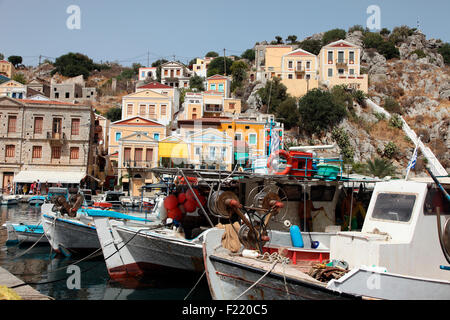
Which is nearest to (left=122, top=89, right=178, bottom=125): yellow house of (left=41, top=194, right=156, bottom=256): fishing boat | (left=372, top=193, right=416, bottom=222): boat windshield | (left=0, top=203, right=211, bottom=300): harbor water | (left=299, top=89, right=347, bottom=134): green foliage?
(left=299, top=89, right=347, bottom=134): green foliage

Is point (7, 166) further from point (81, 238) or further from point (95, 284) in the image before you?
point (95, 284)

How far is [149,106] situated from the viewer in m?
52.0

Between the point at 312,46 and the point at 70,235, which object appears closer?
the point at 70,235

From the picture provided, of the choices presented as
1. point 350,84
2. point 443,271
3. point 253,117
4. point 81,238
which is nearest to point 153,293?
point 81,238

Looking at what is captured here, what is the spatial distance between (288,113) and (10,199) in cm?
3232

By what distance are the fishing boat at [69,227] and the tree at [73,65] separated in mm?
76198

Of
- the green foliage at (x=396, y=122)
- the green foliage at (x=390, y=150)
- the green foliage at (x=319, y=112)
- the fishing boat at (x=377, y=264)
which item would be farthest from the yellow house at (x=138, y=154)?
the fishing boat at (x=377, y=264)

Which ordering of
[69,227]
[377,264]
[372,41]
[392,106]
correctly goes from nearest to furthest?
1. [377,264]
2. [69,227]
3. [392,106]
4. [372,41]

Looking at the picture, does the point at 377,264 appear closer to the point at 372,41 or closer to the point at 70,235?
the point at 70,235

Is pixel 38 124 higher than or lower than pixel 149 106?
lower

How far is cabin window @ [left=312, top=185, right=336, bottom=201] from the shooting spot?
12.3 metres

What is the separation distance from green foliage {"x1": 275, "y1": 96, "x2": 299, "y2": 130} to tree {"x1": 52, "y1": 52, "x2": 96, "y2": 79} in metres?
53.3

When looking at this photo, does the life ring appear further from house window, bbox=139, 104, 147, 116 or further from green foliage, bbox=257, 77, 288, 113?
house window, bbox=139, 104, 147, 116

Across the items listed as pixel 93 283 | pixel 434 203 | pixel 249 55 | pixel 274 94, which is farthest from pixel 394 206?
pixel 249 55
